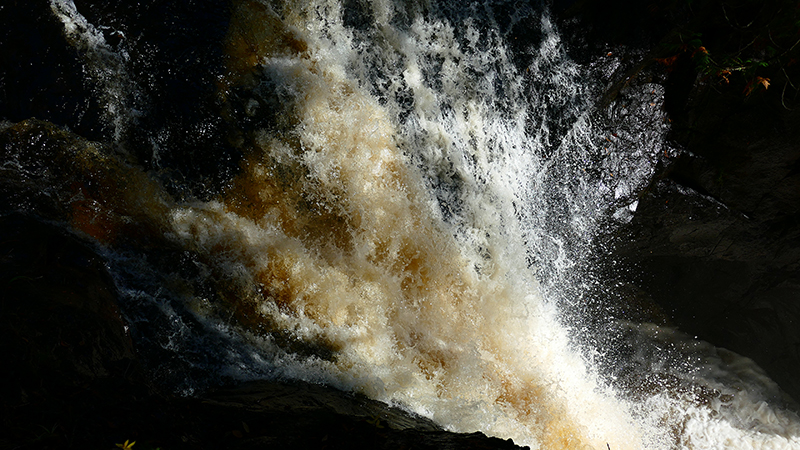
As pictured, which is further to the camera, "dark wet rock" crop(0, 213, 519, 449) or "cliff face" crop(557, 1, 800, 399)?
"cliff face" crop(557, 1, 800, 399)

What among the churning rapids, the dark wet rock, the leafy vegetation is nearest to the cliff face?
the leafy vegetation

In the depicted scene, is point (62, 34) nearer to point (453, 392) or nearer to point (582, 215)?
point (453, 392)

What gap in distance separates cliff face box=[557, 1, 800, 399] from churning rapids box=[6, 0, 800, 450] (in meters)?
0.23

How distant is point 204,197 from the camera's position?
3.89m

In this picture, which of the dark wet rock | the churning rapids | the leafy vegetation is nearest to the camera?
the dark wet rock

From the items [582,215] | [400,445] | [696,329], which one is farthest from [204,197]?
[696,329]

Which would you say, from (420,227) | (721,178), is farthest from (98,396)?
(721,178)

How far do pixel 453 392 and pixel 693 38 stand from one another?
12.4 ft

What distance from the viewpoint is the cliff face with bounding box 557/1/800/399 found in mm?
3652

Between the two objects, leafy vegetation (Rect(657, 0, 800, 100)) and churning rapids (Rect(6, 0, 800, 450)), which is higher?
leafy vegetation (Rect(657, 0, 800, 100))

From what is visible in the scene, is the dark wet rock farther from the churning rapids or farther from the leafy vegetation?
the leafy vegetation

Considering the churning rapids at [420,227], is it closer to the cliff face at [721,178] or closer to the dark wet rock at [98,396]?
the cliff face at [721,178]

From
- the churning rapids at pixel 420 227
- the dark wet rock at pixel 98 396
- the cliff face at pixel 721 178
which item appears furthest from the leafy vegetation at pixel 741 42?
the dark wet rock at pixel 98 396

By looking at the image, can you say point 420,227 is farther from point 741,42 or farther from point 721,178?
point 741,42
